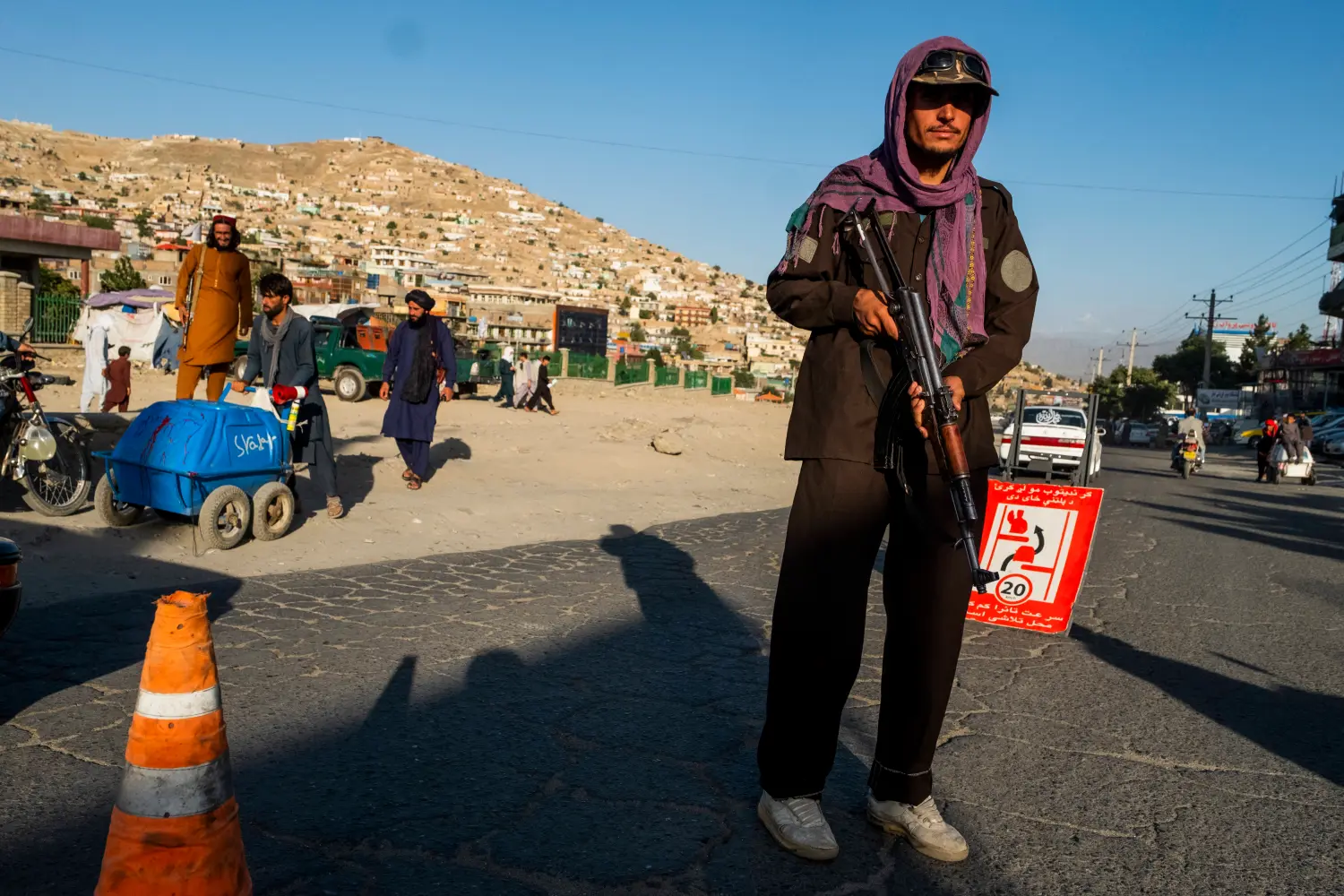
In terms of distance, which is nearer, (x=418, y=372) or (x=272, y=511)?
(x=272, y=511)

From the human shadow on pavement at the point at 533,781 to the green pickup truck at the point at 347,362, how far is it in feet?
67.7

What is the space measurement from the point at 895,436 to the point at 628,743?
1.59m

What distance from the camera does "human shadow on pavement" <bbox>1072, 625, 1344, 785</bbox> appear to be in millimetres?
4105

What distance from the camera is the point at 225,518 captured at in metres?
7.39

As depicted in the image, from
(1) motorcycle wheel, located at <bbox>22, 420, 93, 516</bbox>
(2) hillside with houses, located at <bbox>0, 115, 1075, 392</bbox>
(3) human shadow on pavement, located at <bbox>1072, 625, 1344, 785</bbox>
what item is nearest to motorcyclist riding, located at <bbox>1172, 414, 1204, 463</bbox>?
(3) human shadow on pavement, located at <bbox>1072, 625, 1344, 785</bbox>

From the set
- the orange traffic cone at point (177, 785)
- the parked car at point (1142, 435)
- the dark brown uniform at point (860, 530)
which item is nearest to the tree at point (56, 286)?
the orange traffic cone at point (177, 785)

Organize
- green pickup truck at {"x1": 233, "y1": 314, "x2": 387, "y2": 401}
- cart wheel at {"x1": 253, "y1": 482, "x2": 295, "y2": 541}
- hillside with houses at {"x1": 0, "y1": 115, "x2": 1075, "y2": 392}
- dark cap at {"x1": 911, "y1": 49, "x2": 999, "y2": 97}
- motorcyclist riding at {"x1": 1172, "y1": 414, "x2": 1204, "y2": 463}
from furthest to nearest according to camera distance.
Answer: hillside with houses at {"x1": 0, "y1": 115, "x2": 1075, "y2": 392}
green pickup truck at {"x1": 233, "y1": 314, "x2": 387, "y2": 401}
motorcyclist riding at {"x1": 1172, "y1": 414, "x2": 1204, "y2": 463}
cart wheel at {"x1": 253, "y1": 482, "x2": 295, "y2": 541}
dark cap at {"x1": 911, "y1": 49, "x2": 999, "y2": 97}

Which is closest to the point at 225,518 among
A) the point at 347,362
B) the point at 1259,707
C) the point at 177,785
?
the point at 177,785

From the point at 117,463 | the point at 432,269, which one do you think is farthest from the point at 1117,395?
the point at 117,463

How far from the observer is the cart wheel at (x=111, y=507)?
7480 mm

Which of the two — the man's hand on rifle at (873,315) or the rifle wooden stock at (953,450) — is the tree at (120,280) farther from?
the rifle wooden stock at (953,450)

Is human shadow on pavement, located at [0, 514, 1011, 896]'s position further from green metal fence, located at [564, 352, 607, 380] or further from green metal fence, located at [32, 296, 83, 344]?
green metal fence, located at [564, 352, 607, 380]

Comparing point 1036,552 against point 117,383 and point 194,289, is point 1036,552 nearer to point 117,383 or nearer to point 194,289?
point 194,289

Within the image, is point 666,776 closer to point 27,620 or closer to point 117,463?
point 27,620
